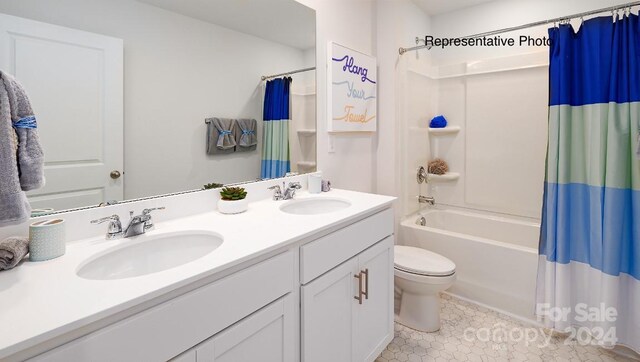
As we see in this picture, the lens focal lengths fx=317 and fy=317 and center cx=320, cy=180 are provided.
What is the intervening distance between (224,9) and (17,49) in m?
0.83

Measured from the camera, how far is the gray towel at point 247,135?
1611 millimetres

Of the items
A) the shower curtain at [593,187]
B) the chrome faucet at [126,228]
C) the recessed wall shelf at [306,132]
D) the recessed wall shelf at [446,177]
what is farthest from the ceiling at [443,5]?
the chrome faucet at [126,228]

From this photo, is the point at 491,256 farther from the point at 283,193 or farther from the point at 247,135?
the point at 247,135

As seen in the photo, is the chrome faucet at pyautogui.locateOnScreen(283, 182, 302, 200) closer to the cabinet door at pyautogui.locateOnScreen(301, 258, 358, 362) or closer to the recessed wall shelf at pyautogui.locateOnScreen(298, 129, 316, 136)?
the recessed wall shelf at pyautogui.locateOnScreen(298, 129, 316, 136)

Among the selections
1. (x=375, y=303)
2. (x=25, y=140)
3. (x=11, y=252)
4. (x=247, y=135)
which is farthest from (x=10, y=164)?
(x=375, y=303)

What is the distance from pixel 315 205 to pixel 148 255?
93 centimetres

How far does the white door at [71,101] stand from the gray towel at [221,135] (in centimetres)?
37

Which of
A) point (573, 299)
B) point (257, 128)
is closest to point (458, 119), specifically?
point (573, 299)

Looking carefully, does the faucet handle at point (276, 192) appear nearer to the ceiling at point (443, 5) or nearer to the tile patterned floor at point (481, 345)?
the tile patterned floor at point (481, 345)

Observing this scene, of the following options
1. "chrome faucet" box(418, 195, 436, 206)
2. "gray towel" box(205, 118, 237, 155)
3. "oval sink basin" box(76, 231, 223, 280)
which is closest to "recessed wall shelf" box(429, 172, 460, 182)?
"chrome faucet" box(418, 195, 436, 206)

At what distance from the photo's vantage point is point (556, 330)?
1.95 metres

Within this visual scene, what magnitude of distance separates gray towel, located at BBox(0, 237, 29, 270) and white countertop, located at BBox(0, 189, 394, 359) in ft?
0.07

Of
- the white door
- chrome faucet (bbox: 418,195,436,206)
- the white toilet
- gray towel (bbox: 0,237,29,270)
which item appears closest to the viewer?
gray towel (bbox: 0,237,29,270)

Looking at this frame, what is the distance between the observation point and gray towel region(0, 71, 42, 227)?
76 cm
